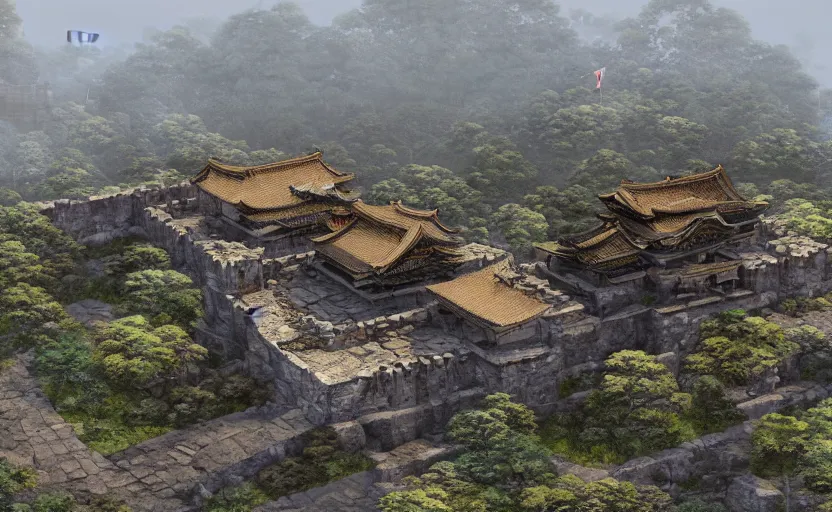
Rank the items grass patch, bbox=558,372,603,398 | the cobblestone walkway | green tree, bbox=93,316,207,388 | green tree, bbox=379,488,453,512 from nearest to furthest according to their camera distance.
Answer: green tree, bbox=379,488,453,512, the cobblestone walkway, green tree, bbox=93,316,207,388, grass patch, bbox=558,372,603,398

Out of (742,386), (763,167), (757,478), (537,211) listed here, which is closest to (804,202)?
(763,167)

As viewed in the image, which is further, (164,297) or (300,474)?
(164,297)

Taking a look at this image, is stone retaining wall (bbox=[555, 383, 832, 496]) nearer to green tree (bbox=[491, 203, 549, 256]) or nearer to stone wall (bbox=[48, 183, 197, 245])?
green tree (bbox=[491, 203, 549, 256])

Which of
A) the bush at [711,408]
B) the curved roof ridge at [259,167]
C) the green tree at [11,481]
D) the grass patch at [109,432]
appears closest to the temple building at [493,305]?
the bush at [711,408]

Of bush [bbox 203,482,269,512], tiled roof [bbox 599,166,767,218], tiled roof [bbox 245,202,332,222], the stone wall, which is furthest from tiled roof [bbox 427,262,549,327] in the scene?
the stone wall

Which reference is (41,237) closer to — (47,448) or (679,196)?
(47,448)

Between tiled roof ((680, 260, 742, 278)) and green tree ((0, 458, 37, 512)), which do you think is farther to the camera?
tiled roof ((680, 260, 742, 278))

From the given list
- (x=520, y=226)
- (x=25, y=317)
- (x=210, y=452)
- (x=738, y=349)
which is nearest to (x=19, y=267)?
(x=25, y=317)
